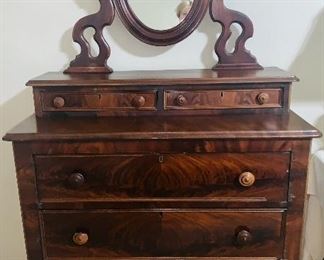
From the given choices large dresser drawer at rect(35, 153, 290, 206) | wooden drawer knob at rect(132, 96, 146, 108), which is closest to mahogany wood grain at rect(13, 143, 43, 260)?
large dresser drawer at rect(35, 153, 290, 206)

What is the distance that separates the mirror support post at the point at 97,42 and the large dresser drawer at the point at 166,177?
0.50 m

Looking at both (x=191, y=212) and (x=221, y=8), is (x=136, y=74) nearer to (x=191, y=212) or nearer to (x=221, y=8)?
(x=221, y=8)

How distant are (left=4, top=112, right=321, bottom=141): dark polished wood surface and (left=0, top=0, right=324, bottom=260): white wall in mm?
364

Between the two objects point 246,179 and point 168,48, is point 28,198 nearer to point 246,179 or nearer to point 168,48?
point 246,179

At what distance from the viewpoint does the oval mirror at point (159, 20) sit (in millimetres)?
1450

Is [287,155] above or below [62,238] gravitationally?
above

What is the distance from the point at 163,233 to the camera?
3.79 feet

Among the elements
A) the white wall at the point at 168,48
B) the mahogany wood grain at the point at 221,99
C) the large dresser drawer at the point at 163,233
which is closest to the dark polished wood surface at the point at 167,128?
the mahogany wood grain at the point at 221,99

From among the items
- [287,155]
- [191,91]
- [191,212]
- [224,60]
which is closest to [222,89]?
[191,91]

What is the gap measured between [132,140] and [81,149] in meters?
0.16

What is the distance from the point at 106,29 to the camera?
4.96 feet

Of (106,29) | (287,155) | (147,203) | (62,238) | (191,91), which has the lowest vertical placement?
(62,238)

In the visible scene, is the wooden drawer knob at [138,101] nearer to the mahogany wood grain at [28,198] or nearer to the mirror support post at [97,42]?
the mirror support post at [97,42]

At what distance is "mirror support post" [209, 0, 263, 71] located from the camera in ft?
4.66
